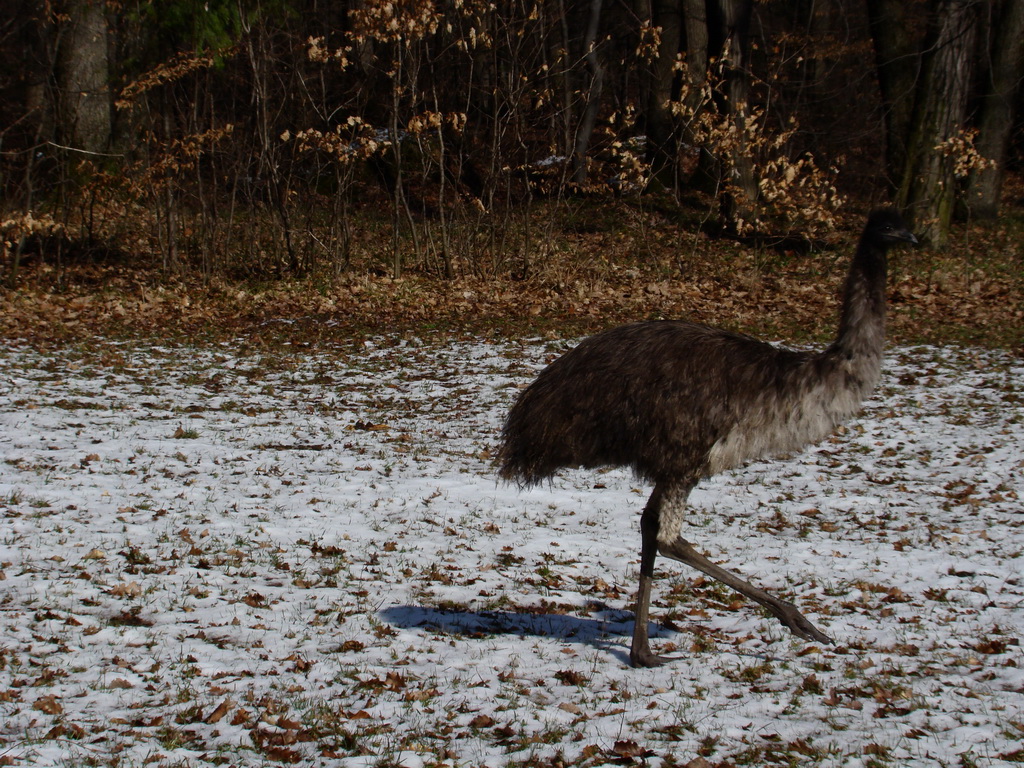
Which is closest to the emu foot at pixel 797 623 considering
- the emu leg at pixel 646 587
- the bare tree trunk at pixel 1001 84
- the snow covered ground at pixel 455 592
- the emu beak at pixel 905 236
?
the snow covered ground at pixel 455 592

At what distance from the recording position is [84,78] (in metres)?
19.5

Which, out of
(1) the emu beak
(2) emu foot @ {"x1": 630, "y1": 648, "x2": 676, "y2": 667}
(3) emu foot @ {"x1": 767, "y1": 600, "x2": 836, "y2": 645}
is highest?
(1) the emu beak

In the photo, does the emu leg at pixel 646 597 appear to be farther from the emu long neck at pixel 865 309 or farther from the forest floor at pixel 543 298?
the forest floor at pixel 543 298

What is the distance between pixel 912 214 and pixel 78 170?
15.6 m

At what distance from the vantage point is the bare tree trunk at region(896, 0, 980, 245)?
19656mm

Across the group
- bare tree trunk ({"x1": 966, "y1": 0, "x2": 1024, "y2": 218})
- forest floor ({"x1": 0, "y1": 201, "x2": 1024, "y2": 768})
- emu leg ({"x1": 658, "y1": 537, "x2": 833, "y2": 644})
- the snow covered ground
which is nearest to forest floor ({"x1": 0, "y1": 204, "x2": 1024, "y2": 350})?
forest floor ({"x1": 0, "y1": 201, "x2": 1024, "y2": 768})

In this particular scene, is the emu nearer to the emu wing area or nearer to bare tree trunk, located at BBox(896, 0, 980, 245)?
the emu wing area

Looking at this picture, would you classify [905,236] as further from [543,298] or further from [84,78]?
[84,78]

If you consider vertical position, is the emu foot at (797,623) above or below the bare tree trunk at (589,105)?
below

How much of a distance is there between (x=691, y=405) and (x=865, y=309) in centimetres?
119

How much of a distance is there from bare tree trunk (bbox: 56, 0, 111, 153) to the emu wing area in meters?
15.8

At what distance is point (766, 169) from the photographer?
18859 mm

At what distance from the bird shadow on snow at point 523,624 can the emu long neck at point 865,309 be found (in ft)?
6.92

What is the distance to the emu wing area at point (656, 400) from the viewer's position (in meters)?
5.69
